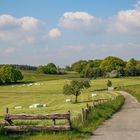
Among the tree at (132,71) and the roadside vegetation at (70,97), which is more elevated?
the tree at (132,71)

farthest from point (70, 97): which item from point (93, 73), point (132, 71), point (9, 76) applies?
point (132, 71)

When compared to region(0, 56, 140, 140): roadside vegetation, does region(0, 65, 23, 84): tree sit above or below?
above

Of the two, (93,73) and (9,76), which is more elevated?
(93,73)

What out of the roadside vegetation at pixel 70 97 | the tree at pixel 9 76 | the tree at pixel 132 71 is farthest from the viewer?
the tree at pixel 132 71

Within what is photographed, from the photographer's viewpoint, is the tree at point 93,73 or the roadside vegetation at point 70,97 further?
the tree at point 93,73

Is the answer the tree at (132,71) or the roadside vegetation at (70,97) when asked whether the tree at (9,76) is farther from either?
the tree at (132,71)

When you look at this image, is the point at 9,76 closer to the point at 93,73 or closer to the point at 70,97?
the point at 93,73

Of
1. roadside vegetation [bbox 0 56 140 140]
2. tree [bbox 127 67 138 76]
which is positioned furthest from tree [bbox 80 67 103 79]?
tree [bbox 127 67 138 76]

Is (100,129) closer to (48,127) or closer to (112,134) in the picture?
(112,134)

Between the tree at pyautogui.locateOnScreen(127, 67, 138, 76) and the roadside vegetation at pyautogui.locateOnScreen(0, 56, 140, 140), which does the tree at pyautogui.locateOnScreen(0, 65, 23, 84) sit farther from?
the tree at pyautogui.locateOnScreen(127, 67, 138, 76)

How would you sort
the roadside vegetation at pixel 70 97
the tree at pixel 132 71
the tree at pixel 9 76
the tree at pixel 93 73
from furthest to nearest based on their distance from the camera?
1. the tree at pixel 132 71
2. the tree at pixel 93 73
3. the tree at pixel 9 76
4. the roadside vegetation at pixel 70 97

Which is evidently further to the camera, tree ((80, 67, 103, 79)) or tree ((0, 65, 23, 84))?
tree ((80, 67, 103, 79))

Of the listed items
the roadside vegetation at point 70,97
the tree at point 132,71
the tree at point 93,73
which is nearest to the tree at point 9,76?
the roadside vegetation at point 70,97

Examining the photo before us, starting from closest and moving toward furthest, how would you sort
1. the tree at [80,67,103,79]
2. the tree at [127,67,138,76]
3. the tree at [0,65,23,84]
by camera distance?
the tree at [0,65,23,84] → the tree at [80,67,103,79] → the tree at [127,67,138,76]
